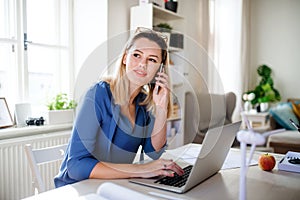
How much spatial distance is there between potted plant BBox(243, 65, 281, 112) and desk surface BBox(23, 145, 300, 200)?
3.51 m

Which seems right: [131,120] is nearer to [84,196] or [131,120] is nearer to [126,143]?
[126,143]

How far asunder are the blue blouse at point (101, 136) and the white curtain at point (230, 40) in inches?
143

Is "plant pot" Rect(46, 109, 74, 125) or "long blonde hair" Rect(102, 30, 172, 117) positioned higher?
"long blonde hair" Rect(102, 30, 172, 117)

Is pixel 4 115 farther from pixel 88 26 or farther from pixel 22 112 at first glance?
pixel 88 26

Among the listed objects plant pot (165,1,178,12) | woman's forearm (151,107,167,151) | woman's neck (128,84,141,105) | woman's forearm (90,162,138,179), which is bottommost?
woman's forearm (90,162,138,179)

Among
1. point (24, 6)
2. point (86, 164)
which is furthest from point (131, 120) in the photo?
point (24, 6)

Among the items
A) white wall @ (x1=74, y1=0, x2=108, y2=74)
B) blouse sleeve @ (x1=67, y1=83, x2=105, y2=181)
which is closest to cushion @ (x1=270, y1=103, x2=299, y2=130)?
white wall @ (x1=74, y1=0, x2=108, y2=74)

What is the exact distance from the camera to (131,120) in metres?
1.05

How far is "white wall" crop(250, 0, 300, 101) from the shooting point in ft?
15.2

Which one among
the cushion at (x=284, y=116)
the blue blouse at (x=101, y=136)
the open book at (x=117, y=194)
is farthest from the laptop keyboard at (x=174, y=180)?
the cushion at (x=284, y=116)

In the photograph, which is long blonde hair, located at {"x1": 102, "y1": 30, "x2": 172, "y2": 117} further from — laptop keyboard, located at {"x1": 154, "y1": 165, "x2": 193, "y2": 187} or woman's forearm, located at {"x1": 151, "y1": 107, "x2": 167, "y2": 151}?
laptop keyboard, located at {"x1": 154, "y1": 165, "x2": 193, "y2": 187}

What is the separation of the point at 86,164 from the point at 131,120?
21 centimetres

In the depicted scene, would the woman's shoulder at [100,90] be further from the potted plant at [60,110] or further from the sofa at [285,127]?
the sofa at [285,127]

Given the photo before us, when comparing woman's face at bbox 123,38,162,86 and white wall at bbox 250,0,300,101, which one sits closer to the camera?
woman's face at bbox 123,38,162,86
